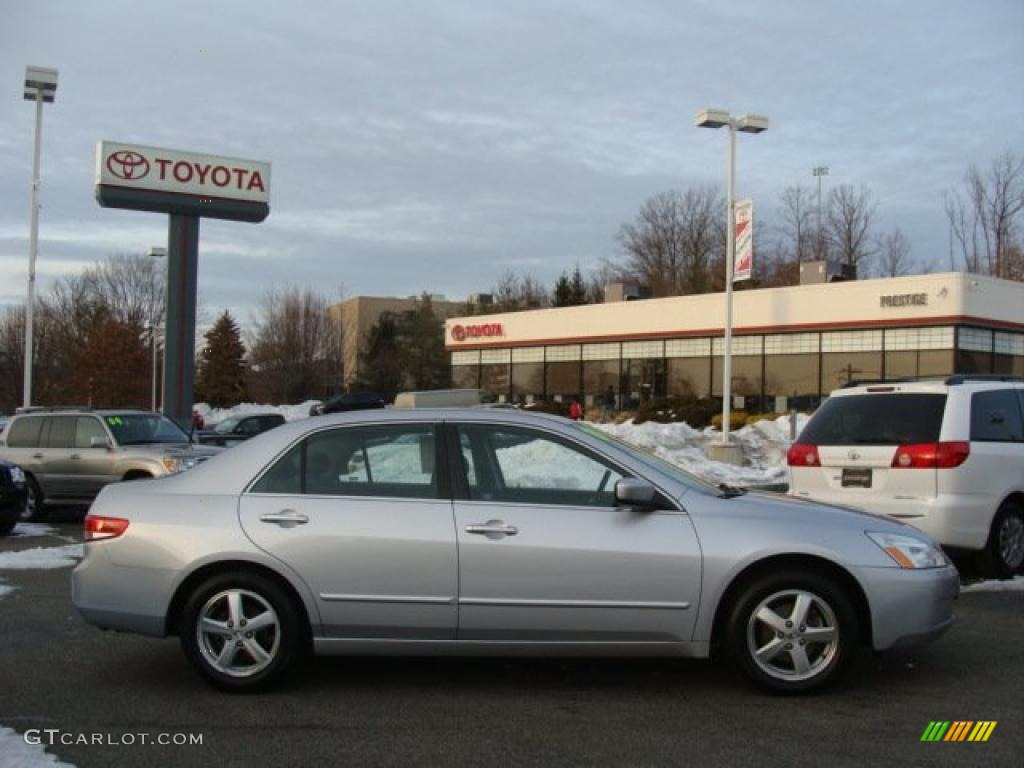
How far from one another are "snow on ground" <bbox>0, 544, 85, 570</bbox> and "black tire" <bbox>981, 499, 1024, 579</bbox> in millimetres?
8346

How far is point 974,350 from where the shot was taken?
102 ft

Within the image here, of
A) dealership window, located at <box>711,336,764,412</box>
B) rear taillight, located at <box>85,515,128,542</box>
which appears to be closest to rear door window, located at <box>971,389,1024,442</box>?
rear taillight, located at <box>85,515,128,542</box>

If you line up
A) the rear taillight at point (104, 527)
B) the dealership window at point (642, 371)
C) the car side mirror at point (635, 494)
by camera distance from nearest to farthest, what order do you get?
1. the car side mirror at point (635, 494)
2. the rear taillight at point (104, 527)
3. the dealership window at point (642, 371)

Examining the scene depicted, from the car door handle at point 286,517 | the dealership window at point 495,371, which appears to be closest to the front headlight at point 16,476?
the car door handle at point 286,517

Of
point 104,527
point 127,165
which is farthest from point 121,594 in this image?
point 127,165

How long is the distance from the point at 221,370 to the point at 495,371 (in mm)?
27307

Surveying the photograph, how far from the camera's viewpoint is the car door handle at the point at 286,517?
18.2ft

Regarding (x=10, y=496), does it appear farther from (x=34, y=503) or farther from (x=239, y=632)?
(x=239, y=632)

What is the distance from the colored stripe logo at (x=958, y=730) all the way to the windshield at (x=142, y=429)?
39.8 feet

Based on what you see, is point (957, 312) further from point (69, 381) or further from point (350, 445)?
point (69, 381)

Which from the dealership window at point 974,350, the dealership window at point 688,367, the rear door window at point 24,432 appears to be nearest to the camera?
the rear door window at point 24,432

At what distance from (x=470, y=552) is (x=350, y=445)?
0.97m

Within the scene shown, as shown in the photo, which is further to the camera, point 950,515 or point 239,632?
point 950,515

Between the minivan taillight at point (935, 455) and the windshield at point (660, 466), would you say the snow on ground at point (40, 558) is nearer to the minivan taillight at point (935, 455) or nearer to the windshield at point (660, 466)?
the windshield at point (660, 466)
